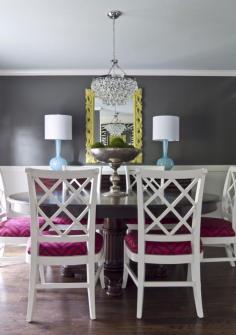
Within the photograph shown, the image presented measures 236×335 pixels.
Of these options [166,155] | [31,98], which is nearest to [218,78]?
[166,155]

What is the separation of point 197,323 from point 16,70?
155 inches

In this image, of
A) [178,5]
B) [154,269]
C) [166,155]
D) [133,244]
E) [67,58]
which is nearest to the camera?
[133,244]

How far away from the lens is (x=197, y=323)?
2057 millimetres

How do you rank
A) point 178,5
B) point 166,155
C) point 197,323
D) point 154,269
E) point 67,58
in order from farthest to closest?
1. point 166,155
2. point 67,58
3. point 154,269
4. point 178,5
5. point 197,323

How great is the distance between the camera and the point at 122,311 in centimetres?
222

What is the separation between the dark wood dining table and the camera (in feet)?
6.88

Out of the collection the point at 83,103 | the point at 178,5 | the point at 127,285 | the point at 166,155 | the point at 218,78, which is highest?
the point at 178,5

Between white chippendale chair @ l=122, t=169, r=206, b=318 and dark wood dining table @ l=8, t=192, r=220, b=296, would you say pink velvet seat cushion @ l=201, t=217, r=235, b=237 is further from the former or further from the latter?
white chippendale chair @ l=122, t=169, r=206, b=318

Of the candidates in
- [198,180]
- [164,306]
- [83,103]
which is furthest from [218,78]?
[164,306]

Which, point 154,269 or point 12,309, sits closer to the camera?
point 12,309

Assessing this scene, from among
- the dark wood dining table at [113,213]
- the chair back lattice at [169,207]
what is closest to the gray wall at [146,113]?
the dark wood dining table at [113,213]

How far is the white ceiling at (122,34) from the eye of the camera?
2641 millimetres

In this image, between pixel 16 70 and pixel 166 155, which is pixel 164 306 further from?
pixel 16 70

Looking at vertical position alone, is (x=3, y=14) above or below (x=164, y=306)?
above
